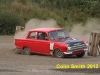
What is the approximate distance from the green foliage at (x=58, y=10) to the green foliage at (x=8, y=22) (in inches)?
15.4

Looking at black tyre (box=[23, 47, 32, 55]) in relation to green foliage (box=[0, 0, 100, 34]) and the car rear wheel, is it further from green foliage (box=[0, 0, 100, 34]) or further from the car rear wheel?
green foliage (box=[0, 0, 100, 34])

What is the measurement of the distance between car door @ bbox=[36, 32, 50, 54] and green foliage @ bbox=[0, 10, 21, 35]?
1630 centimetres

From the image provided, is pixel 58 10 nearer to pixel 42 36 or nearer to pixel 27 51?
pixel 27 51

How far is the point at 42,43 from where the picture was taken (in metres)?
20.7

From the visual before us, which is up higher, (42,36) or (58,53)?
(42,36)

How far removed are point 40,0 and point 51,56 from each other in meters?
29.4

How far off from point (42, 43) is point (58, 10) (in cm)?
2418

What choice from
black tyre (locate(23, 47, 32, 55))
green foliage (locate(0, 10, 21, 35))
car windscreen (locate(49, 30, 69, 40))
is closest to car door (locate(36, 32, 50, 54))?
car windscreen (locate(49, 30, 69, 40))

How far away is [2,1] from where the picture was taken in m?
45.8

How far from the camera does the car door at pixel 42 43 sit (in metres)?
20.4

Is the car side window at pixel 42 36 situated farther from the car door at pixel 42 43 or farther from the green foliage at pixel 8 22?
the green foliage at pixel 8 22

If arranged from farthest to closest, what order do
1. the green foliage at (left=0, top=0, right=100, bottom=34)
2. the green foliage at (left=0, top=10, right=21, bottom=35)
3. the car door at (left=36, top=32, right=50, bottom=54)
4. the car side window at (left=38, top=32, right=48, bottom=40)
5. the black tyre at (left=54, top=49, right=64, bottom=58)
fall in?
1. the green foliage at (left=0, top=0, right=100, bottom=34)
2. the green foliage at (left=0, top=10, right=21, bottom=35)
3. the car side window at (left=38, top=32, right=48, bottom=40)
4. the car door at (left=36, top=32, right=50, bottom=54)
5. the black tyre at (left=54, top=49, right=64, bottom=58)

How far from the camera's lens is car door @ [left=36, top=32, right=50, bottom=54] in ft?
66.9

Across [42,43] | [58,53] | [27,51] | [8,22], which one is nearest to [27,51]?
[27,51]
